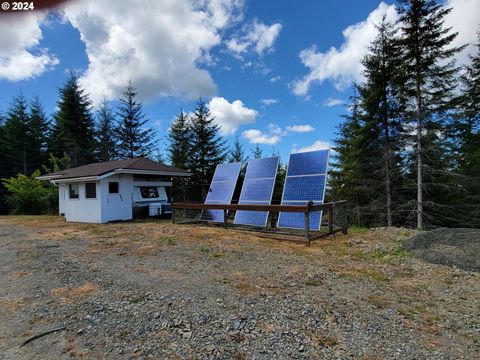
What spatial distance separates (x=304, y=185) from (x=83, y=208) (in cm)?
1152

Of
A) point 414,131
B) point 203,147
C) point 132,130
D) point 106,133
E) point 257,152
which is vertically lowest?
point 414,131

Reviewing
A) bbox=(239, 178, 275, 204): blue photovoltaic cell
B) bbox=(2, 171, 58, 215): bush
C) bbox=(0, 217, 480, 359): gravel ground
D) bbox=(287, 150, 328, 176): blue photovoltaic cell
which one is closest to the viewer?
bbox=(0, 217, 480, 359): gravel ground

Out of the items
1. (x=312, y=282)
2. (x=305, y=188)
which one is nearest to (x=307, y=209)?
(x=305, y=188)

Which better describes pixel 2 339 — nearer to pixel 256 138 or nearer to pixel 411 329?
pixel 411 329

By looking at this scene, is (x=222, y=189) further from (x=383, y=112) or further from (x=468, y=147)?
(x=468, y=147)

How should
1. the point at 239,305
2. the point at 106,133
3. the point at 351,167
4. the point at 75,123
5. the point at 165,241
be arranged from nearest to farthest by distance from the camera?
1. the point at 239,305
2. the point at 165,241
3. the point at 351,167
4. the point at 75,123
5. the point at 106,133

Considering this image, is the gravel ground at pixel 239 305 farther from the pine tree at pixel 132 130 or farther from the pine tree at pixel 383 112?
the pine tree at pixel 132 130

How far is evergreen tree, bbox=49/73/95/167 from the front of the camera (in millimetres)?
24703

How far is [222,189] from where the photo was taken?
11508mm

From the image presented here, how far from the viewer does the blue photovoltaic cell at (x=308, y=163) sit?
8969mm

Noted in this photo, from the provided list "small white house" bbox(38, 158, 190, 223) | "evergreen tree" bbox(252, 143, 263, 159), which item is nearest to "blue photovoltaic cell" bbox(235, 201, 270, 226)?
"small white house" bbox(38, 158, 190, 223)

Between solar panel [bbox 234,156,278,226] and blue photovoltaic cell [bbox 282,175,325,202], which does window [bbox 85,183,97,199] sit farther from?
blue photovoltaic cell [bbox 282,175,325,202]

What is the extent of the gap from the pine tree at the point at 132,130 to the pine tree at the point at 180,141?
4095mm

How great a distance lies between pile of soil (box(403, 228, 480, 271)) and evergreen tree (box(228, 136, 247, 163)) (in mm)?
16289
